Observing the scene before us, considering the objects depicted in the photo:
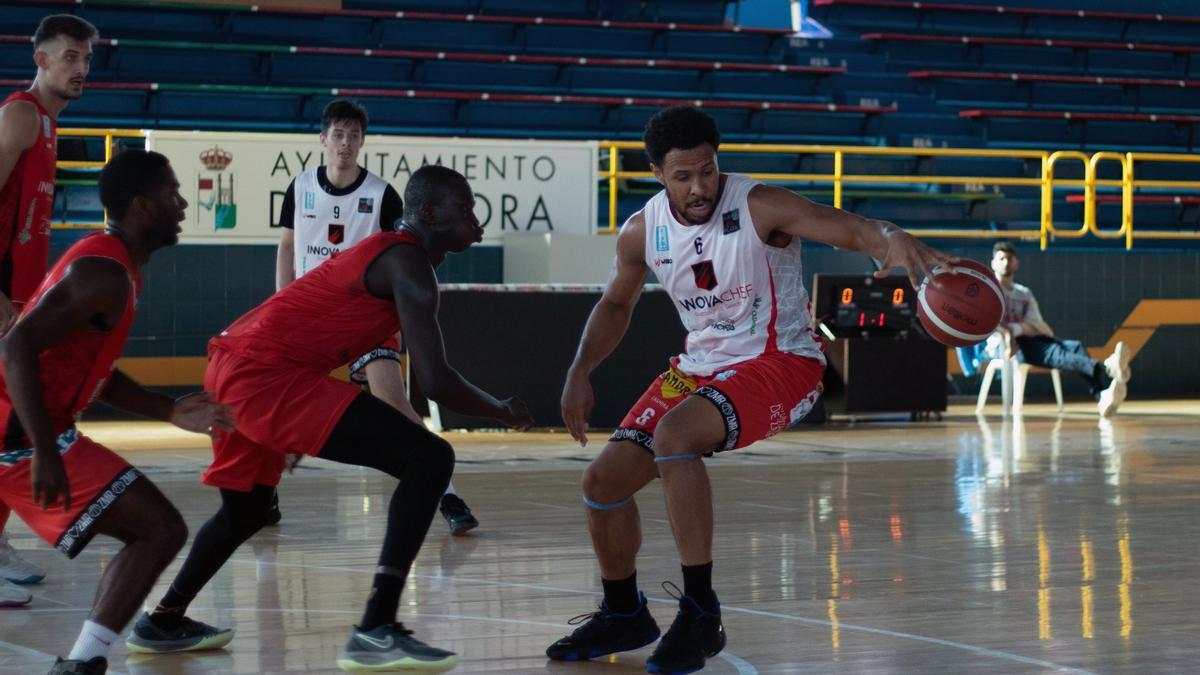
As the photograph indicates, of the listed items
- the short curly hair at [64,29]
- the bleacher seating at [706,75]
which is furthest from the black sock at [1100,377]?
the short curly hair at [64,29]

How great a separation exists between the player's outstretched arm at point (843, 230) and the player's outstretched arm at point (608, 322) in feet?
1.34

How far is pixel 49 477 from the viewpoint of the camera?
12.3 ft

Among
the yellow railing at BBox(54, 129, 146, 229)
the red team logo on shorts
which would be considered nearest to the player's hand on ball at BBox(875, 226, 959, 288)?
the red team logo on shorts

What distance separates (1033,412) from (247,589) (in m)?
10.0

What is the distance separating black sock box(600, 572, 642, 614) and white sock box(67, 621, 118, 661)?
1373 millimetres

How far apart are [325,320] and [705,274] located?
108 centimetres

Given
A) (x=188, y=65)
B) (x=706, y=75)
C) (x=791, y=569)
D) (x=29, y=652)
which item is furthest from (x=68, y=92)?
(x=706, y=75)

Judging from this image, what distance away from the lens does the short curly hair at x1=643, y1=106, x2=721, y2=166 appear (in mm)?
4590

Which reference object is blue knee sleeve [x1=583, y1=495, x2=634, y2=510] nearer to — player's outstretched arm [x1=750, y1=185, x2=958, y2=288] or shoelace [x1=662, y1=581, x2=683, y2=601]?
shoelace [x1=662, y1=581, x2=683, y2=601]

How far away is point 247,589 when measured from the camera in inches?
222

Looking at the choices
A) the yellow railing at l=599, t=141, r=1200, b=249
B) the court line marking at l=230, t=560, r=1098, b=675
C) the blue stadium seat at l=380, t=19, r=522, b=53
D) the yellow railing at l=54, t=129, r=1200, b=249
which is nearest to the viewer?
the court line marking at l=230, t=560, r=1098, b=675

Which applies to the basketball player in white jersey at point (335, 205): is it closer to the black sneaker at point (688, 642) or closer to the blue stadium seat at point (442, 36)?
the black sneaker at point (688, 642)

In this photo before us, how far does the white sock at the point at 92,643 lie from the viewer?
12.9 ft

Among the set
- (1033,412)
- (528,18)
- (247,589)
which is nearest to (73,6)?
(528,18)
